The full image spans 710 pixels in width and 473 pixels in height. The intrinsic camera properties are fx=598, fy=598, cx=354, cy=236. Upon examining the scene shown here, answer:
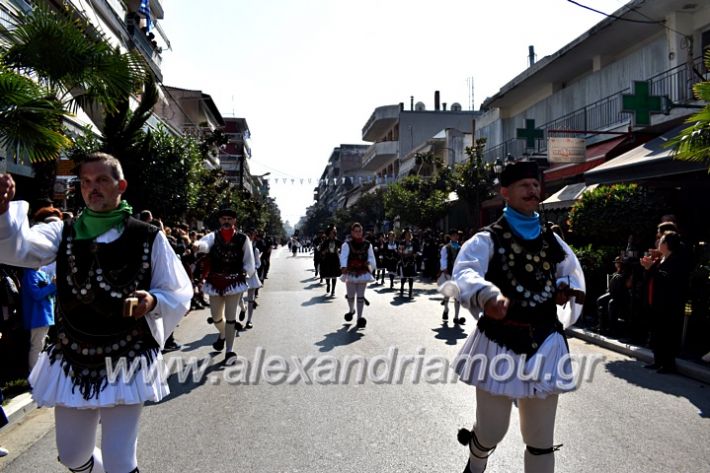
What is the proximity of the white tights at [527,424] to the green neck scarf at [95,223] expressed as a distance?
7.37ft

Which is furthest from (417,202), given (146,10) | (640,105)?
(640,105)

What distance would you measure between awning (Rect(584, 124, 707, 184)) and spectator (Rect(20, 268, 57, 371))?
1093 cm

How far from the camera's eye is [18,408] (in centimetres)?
568

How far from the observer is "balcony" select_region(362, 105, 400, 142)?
64062 mm

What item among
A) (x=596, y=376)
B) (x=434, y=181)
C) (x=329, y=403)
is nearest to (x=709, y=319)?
(x=596, y=376)

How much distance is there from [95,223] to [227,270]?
5111mm

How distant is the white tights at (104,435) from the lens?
9.84ft

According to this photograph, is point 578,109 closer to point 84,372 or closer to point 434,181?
point 434,181

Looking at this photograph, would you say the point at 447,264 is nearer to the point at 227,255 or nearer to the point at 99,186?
the point at 227,255

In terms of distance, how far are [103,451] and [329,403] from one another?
Answer: 321 centimetres

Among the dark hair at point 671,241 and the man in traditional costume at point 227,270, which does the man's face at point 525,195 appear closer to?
the dark hair at point 671,241

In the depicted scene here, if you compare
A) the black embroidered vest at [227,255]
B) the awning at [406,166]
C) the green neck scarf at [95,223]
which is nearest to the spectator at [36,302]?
the black embroidered vest at [227,255]

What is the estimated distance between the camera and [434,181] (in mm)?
33969

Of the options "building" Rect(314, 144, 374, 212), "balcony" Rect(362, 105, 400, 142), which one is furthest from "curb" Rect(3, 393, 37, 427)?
"building" Rect(314, 144, 374, 212)
